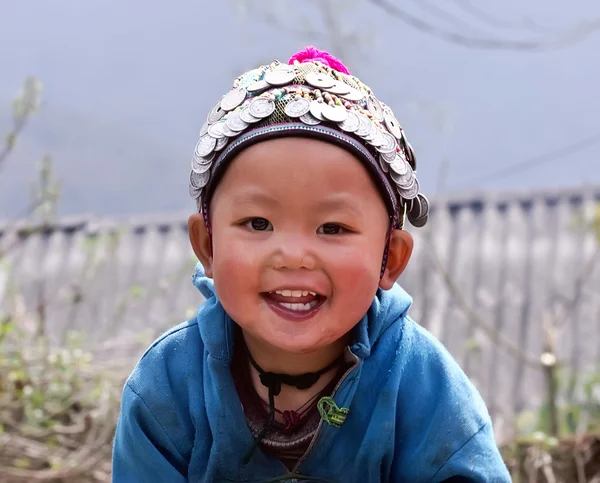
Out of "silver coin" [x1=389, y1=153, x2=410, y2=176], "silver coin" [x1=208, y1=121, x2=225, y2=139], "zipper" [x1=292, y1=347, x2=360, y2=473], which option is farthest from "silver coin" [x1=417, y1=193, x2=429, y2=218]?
"silver coin" [x1=208, y1=121, x2=225, y2=139]

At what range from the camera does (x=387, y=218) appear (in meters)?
1.86

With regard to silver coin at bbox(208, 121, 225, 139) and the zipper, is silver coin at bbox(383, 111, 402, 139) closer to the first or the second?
silver coin at bbox(208, 121, 225, 139)

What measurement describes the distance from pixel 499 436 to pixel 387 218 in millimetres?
2271

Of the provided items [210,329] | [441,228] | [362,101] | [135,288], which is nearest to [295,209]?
[362,101]

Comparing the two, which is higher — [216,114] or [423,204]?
[216,114]

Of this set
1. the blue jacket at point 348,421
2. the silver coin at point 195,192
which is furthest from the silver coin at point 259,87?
the blue jacket at point 348,421

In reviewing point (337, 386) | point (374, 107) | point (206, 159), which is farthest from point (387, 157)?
point (337, 386)

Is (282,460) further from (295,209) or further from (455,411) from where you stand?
(295,209)

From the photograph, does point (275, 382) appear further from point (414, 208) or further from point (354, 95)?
point (354, 95)

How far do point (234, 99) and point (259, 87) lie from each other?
0.05 meters

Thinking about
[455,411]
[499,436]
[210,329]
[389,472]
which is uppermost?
[210,329]

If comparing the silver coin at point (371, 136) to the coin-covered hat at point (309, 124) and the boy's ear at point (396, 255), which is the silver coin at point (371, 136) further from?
the boy's ear at point (396, 255)

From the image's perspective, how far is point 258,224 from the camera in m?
1.78

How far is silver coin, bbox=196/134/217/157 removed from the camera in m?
1.80
